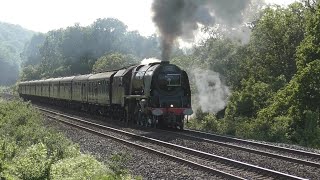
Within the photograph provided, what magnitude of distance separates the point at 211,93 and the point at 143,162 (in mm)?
28699

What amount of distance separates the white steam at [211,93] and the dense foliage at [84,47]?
69.6 meters

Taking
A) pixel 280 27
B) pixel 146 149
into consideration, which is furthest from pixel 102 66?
pixel 146 149

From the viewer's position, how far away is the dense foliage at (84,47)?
12662 centimetres

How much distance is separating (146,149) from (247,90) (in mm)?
21314

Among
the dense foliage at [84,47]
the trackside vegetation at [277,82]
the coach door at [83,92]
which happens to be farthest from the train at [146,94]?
the dense foliage at [84,47]

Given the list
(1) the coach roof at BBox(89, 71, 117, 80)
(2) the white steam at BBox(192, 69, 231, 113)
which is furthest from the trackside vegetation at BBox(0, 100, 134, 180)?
(2) the white steam at BBox(192, 69, 231, 113)

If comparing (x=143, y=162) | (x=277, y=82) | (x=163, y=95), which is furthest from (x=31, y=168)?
(x=277, y=82)

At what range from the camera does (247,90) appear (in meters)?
34.6

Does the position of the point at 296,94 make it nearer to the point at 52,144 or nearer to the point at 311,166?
the point at 311,166

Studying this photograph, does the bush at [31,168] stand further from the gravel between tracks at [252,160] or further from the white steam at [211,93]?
the white steam at [211,93]

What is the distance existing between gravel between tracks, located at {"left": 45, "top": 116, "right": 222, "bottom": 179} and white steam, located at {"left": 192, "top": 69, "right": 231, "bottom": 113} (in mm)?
21402

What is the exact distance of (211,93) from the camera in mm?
40719

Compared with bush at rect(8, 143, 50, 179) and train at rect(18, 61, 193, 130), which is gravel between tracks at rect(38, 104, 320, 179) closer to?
bush at rect(8, 143, 50, 179)

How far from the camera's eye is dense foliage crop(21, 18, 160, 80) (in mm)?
126625
